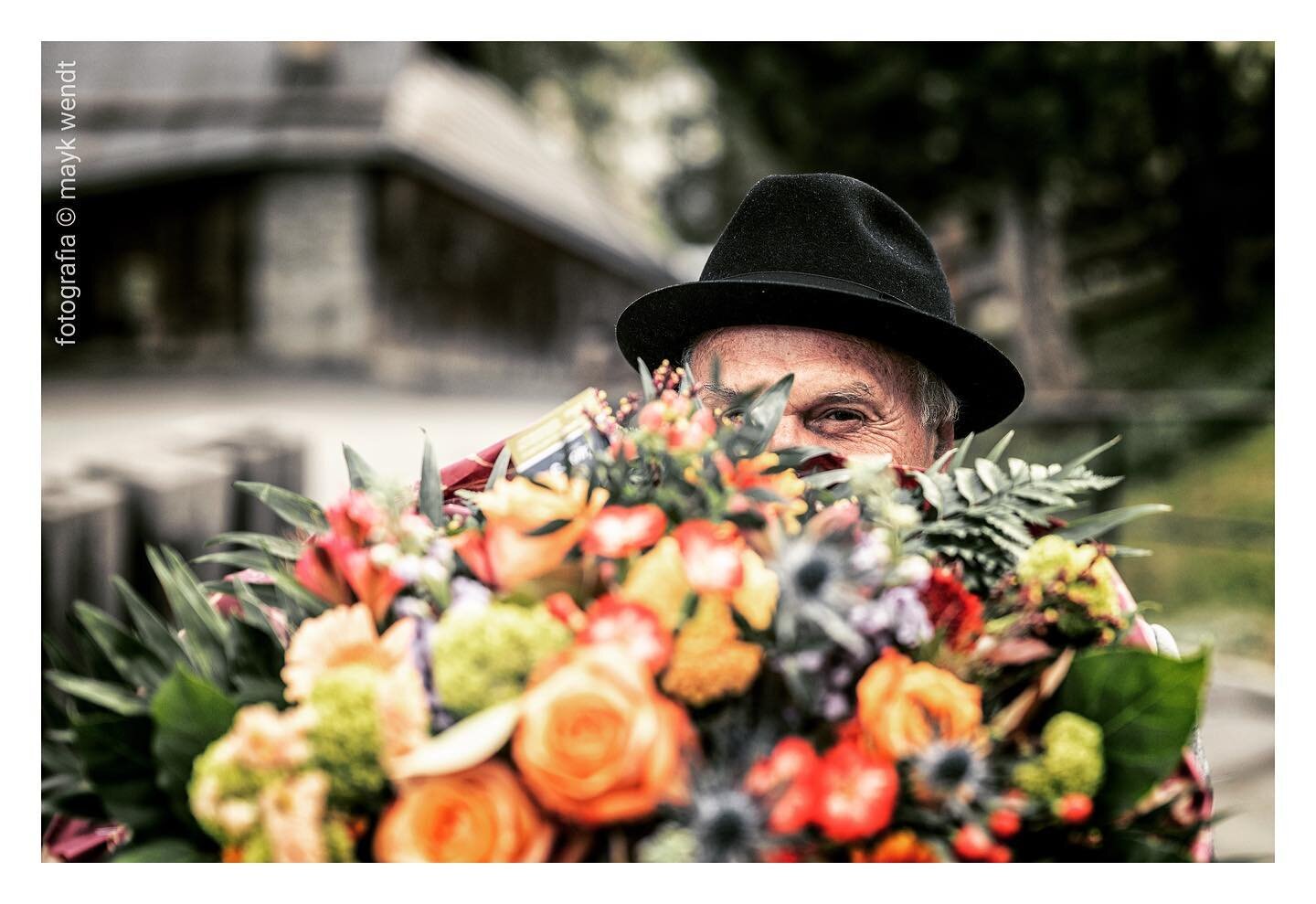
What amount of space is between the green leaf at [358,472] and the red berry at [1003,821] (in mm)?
698

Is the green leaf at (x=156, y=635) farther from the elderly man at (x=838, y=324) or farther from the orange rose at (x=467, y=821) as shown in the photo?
the elderly man at (x=838, y=324)

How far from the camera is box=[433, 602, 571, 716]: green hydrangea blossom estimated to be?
Answer: 0.89 meters

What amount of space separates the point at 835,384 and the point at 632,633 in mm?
1215

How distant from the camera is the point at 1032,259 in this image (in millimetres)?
15180

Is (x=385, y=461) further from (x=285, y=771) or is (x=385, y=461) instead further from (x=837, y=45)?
(x=285, y=771)

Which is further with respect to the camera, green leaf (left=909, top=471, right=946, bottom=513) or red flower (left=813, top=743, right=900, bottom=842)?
green leaf (left=909, top=471, right=946, bottom=513)

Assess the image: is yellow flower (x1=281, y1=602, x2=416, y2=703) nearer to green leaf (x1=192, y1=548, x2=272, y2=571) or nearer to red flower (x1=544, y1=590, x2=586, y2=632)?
red flower (x1=544, y1=590, x2=586, y2=632)

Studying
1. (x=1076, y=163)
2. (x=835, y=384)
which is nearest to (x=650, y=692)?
(x=835, y=384)

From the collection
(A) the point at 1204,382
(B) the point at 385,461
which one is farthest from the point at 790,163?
(A) the point at 1204,382

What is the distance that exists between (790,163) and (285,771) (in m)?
12.5

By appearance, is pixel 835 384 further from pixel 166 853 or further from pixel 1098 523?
pixel 166 853

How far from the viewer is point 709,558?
0.92 metres

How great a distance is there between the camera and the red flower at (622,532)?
37.2 inches

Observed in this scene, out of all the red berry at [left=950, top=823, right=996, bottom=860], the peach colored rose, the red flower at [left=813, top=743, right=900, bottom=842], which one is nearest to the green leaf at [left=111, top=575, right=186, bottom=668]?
the peach colored rose
